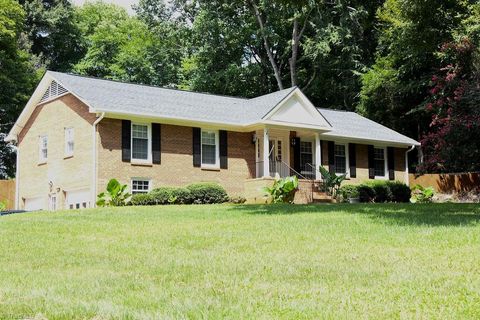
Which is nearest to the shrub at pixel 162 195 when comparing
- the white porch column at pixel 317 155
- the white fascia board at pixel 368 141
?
the white porch column at pixel 317 155

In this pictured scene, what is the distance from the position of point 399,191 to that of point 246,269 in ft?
76.9

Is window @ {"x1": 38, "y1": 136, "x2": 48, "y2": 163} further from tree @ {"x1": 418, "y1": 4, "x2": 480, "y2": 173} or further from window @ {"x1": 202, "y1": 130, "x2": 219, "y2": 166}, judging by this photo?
tree @ {"x1": 418, "y1": 4, "x2": 480, "y2": 173}

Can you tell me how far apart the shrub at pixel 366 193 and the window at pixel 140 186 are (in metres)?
9.72

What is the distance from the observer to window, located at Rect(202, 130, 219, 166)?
1062 inches

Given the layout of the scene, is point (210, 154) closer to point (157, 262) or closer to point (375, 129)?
point (375, 129)

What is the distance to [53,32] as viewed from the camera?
48250 millimetres

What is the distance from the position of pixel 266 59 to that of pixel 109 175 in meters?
24.7

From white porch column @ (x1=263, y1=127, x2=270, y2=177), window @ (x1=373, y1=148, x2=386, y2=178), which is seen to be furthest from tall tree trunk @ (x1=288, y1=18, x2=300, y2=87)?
white porch column @ (x1=263, y1=127, x2=270, y2=177)

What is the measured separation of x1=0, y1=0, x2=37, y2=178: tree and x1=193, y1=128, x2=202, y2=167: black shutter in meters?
16.6

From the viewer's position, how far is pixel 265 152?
2689 centimetres

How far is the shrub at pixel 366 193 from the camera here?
2892 centimetres

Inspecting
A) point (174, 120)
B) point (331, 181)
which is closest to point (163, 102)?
point (174, 120)

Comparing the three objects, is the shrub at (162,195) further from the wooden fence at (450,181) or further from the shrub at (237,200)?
the wooden fence at (450,181)

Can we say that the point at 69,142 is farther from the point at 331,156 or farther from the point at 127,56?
the point at 127,56
